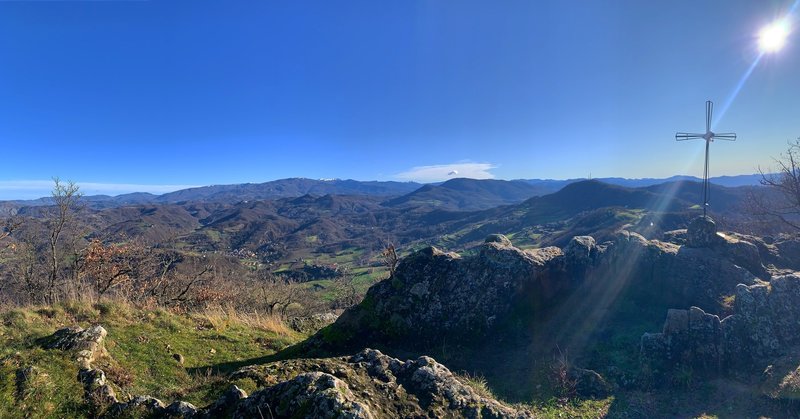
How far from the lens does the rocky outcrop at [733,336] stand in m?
11.4

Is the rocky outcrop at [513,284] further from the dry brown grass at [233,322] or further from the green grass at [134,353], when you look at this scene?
the dry brown grass at [233,322]

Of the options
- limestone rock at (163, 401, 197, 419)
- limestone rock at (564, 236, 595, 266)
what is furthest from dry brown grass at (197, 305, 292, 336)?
limestone rock at (564, 236, 595, 266)

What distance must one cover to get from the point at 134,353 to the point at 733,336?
699 inches

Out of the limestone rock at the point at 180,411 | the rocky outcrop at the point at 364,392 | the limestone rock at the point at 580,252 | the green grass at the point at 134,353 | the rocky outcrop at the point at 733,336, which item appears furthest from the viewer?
the limestone rock at the point at 580,252

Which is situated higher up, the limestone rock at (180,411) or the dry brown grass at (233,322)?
the limestone rock at (180,411)

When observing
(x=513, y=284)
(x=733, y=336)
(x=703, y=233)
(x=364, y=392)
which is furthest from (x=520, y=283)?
(x=364, y=392)

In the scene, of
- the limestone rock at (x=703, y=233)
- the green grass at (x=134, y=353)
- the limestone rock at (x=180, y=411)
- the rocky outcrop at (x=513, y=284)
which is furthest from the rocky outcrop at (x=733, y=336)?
the green grass at (x=134, y=353)

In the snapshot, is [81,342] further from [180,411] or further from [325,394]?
[325,394]

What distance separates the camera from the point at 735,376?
35.9ft

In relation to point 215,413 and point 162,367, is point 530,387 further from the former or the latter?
point 162,367

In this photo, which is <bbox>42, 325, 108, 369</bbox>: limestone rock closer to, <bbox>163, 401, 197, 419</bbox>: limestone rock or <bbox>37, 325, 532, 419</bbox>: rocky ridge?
<bbox>37, 325, 532, 419</bbox>: rocky ridge

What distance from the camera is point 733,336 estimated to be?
11.8 meters

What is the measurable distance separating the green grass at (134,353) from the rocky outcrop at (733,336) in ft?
42.8

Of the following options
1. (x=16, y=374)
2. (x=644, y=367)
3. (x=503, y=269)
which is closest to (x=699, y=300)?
(x=644, y=367)
